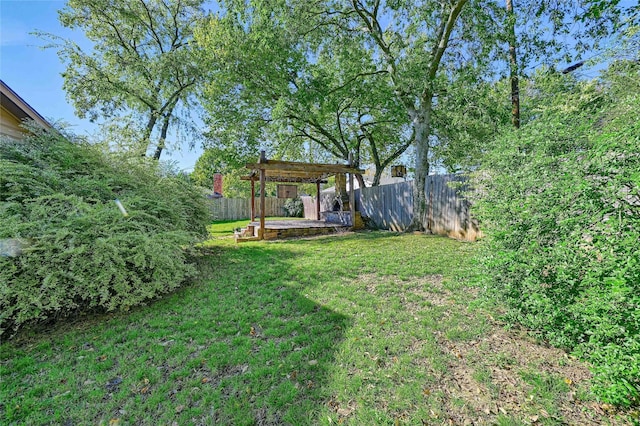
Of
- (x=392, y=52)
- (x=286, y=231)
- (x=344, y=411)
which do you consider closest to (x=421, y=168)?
(x=392, y=52)

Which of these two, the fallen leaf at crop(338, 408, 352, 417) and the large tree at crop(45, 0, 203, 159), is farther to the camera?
the large tree at crop(45, 0, 203, 159)

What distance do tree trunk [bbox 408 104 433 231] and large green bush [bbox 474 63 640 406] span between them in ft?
18.1

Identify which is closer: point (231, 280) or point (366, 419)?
point (366, 419)

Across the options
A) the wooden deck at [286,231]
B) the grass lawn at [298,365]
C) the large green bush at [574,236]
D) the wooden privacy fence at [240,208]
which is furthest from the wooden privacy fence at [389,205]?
the wooden privacy fence at [240,208]

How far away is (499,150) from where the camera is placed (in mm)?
3184

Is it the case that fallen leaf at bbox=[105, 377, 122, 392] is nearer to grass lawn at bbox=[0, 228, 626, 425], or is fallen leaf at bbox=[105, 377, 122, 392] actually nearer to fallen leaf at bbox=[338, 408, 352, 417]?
grass lawn at bbox=[0, 228, 626, 425]

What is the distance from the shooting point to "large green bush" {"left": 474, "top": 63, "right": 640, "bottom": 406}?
171cm

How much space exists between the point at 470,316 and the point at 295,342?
6.40 ft

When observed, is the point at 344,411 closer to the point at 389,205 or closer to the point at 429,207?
the point at 429,207

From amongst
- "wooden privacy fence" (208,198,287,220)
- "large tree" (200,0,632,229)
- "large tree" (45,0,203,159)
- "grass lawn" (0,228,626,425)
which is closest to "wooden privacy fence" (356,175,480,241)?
"large tree" (200,0,632,229)

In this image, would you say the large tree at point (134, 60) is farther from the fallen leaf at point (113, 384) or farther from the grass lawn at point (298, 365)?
the fallen leaf at point (113, 384)

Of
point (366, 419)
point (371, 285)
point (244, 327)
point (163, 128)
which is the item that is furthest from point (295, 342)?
point (163, 128)

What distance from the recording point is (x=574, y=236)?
2.00 m

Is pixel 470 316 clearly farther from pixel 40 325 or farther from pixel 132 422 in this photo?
pixel 40 325
